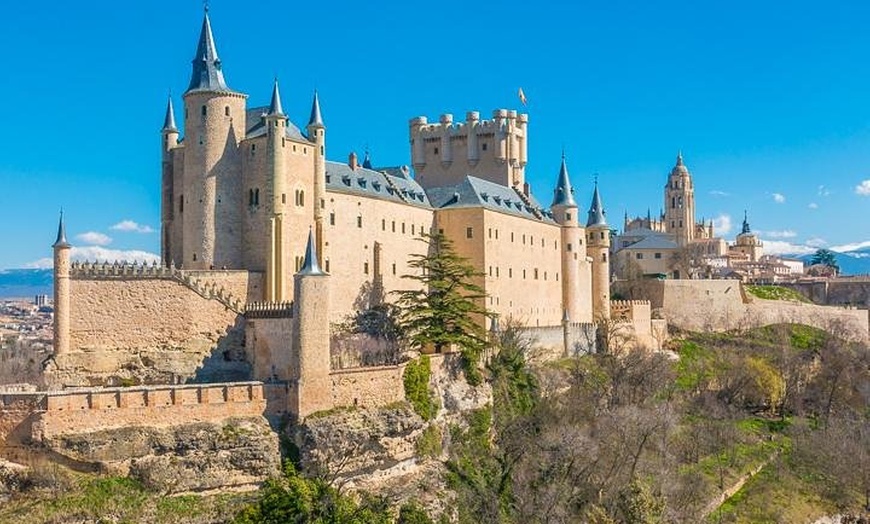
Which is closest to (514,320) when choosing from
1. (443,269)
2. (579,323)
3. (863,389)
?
(579,323)

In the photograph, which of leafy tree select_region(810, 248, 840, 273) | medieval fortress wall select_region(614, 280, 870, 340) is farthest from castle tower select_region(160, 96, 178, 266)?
leafy tree select_region(810, 248, 840, 273)

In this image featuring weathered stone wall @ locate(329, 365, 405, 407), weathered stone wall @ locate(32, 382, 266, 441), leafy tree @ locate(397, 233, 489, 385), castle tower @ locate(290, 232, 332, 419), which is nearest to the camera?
weathered stone wall @ locate(32, 382, 266, 441)

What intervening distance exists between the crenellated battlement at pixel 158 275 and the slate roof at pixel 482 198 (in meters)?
20.6

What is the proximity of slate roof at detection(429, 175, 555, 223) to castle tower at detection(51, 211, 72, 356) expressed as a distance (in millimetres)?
26585

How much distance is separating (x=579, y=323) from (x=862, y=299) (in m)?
48.5

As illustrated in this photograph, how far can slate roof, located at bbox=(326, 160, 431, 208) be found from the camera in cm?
5575

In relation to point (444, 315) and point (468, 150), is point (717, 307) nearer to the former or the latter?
point (468, 150)

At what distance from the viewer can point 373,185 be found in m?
59.5

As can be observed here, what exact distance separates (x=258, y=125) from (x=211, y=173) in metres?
3.40

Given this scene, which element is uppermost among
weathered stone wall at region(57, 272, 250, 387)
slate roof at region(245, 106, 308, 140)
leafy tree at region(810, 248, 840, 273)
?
slate roof at region(245, 106, 308, 140)

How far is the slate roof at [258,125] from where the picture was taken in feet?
164

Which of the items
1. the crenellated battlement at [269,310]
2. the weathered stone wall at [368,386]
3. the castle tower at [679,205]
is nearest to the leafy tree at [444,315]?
the weathered stone wall at [368,386]

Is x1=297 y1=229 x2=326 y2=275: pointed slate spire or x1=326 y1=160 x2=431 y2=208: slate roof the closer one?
x1=297 y1=229 x2=326 y2=275: pointed slate spire

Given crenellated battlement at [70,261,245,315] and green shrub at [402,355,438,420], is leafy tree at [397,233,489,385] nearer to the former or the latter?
green shrub at [402,355,438,420]
